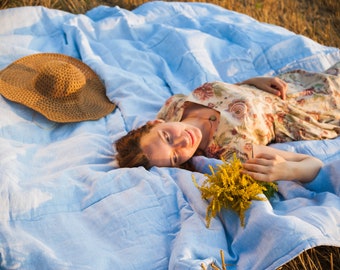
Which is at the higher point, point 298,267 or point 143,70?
point 298,267

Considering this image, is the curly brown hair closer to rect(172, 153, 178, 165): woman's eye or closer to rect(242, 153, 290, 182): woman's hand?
rect(172, 153, 178, 165): woman's eye

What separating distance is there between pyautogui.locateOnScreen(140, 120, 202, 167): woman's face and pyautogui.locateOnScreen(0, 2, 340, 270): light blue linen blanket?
2.4 inches

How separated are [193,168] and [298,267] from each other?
0.68 metres

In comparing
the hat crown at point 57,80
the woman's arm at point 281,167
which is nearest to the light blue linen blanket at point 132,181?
the woman's arm at point 281,167

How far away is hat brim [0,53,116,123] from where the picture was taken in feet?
7.00

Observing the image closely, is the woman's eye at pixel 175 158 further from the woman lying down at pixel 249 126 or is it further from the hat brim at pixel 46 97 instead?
the hat brim at pixel 46 97

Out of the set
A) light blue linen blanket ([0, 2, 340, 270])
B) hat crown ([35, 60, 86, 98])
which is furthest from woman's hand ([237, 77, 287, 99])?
hat crown ([35, 60, 86, 98])

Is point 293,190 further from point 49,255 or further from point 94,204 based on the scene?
point 49,255

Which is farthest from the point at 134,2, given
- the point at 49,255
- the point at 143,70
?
the point at 49,255

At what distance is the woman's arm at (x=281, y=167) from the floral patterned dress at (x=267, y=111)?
21 cm

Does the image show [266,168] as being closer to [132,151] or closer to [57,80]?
[132,151]

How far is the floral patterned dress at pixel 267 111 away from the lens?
6.28ft

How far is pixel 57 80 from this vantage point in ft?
7.06

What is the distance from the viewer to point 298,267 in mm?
1295
